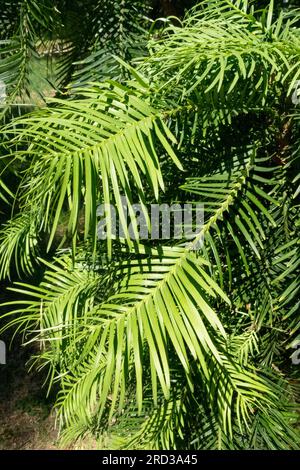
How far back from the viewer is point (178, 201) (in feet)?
3.39

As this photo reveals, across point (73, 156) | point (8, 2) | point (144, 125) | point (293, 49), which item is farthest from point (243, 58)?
point (8, 2)

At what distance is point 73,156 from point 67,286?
0.58 m

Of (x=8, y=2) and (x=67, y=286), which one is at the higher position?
(x=8, y=2)

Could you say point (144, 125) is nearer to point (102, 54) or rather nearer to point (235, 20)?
point (235, 20)

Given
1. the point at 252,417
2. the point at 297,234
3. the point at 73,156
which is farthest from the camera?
the point at 252,417

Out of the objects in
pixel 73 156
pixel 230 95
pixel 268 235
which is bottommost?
pixel 268 235

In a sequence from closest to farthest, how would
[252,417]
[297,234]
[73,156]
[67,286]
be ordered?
[73,156] < [297,234] < [252,417] < [67,286]

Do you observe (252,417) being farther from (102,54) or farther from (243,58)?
(102,54)

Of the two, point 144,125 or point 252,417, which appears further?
point 252,417

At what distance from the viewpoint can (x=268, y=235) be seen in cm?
102

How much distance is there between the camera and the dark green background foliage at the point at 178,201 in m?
0.77

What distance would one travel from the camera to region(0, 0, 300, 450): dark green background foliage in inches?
30.2

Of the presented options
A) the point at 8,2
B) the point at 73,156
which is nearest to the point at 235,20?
the point at 73,156

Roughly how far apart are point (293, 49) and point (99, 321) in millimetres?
558
